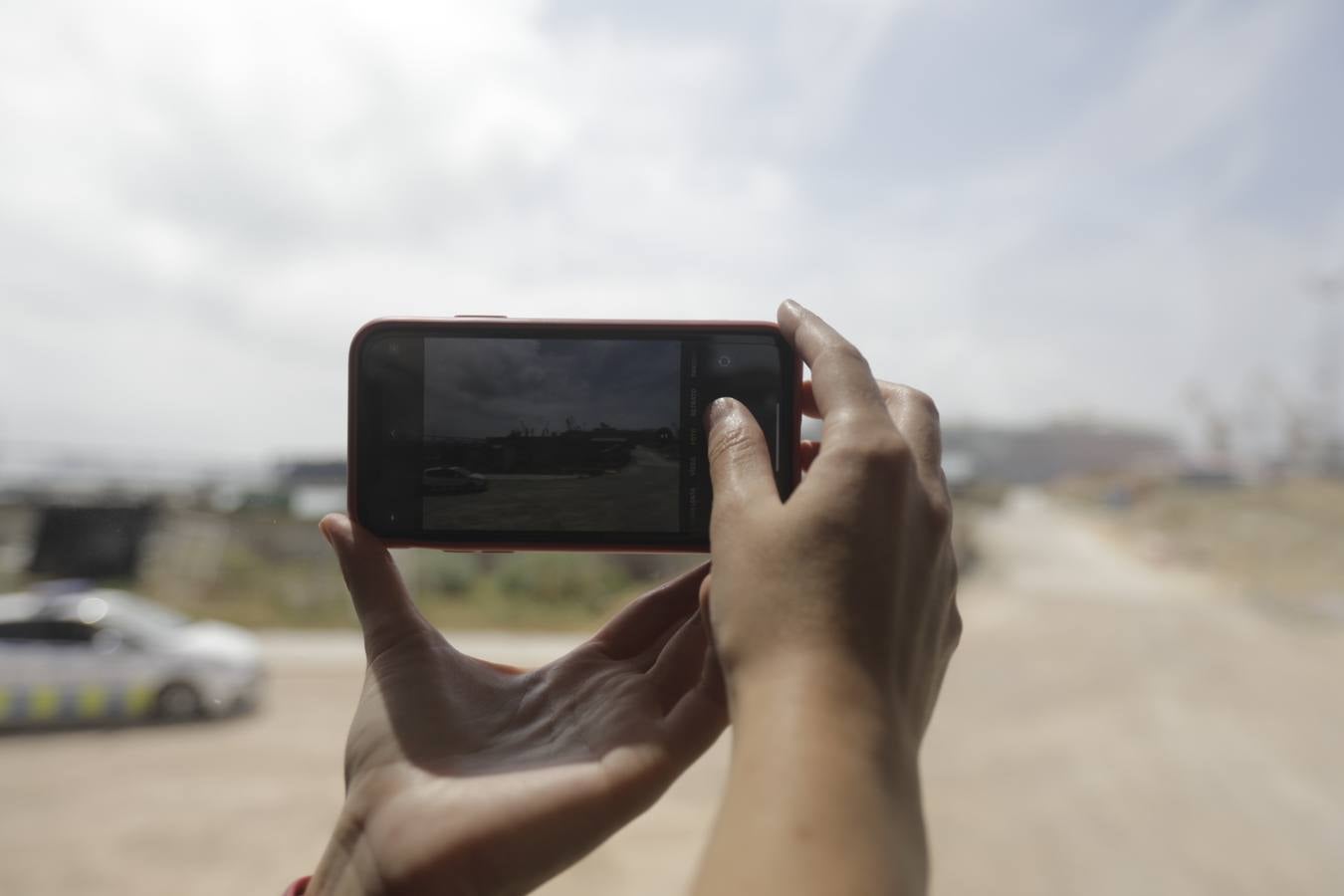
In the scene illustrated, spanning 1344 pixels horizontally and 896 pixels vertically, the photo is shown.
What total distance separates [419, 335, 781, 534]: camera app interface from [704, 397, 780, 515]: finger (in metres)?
0.14

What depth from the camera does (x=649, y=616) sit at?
1.17m

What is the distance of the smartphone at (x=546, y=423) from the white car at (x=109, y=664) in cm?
526

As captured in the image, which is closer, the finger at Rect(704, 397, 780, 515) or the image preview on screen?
the finger at Rect(704, 397, 780, 515)

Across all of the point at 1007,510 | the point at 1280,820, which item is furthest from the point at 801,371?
the point at 1007,510

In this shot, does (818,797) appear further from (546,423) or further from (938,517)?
(546,423)

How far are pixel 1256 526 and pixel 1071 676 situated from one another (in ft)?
36.8

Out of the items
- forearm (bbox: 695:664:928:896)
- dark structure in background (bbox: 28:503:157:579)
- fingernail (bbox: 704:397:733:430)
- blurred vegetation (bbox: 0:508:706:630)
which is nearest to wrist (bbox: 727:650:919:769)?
forearm (bbox: 695:664:928:896)

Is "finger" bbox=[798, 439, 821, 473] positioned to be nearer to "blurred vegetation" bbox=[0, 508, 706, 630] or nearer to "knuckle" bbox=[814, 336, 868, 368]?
"knuckle" bbox=[814, 336, 868, 368]

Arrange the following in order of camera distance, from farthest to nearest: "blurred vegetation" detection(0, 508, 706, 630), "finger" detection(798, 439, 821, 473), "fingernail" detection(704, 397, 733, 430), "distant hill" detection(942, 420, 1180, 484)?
"distant hill" detection(942, 420, 1180, 484) → "blurred vegetation" detection(0, 508, 706, 630) → "finger" detection(798, 439, 821, 473) → "fingernail" detection(704, 397, 733, 430)

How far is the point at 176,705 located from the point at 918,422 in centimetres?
614

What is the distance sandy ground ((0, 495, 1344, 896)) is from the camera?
3766 millimetres

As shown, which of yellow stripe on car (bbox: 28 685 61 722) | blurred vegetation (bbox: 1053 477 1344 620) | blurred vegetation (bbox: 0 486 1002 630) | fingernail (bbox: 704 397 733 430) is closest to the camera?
fingernail (bbox: 704 397 733 430)

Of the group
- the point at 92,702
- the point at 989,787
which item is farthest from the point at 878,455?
the point at 92,702

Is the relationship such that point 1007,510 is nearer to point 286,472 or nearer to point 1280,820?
point 1280,820
